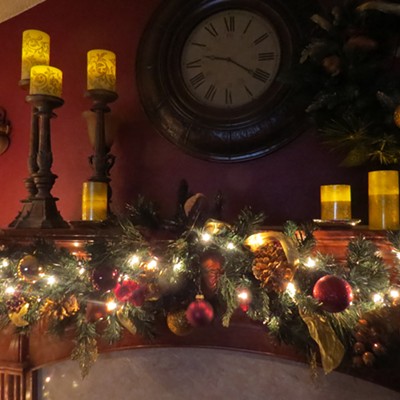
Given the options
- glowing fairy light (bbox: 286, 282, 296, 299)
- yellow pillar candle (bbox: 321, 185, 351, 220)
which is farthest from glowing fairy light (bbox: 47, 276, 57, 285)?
yellow pillar candle (bbox: 321, 185, 351, 220)

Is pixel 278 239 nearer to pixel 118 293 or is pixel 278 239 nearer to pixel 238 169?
pixel 118 293

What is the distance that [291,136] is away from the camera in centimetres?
134

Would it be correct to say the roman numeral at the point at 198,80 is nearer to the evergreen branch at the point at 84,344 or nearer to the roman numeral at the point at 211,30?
the roman numeral at the point at 211,30

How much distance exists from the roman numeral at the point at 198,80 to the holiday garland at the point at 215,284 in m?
0.56

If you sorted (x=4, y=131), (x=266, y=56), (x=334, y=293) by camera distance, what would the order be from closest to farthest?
1. (x=334, y=293)
2. (x=266, y=56)
3. (x=4, y=131)

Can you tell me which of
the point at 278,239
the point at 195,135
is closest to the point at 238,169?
the point at 195,135

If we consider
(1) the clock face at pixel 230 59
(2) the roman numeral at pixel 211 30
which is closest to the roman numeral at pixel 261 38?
(1) the clock face at pixel 230 59

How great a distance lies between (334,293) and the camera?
0.79m

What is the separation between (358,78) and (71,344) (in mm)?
1149

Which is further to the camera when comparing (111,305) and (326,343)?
(111,305)

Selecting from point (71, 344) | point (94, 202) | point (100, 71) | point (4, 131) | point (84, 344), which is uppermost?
point (100, 71)

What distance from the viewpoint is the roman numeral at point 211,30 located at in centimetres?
143

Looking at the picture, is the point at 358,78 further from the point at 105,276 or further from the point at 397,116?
the point at 105,276

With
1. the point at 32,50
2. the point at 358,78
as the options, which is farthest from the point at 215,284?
the point at 32,50
